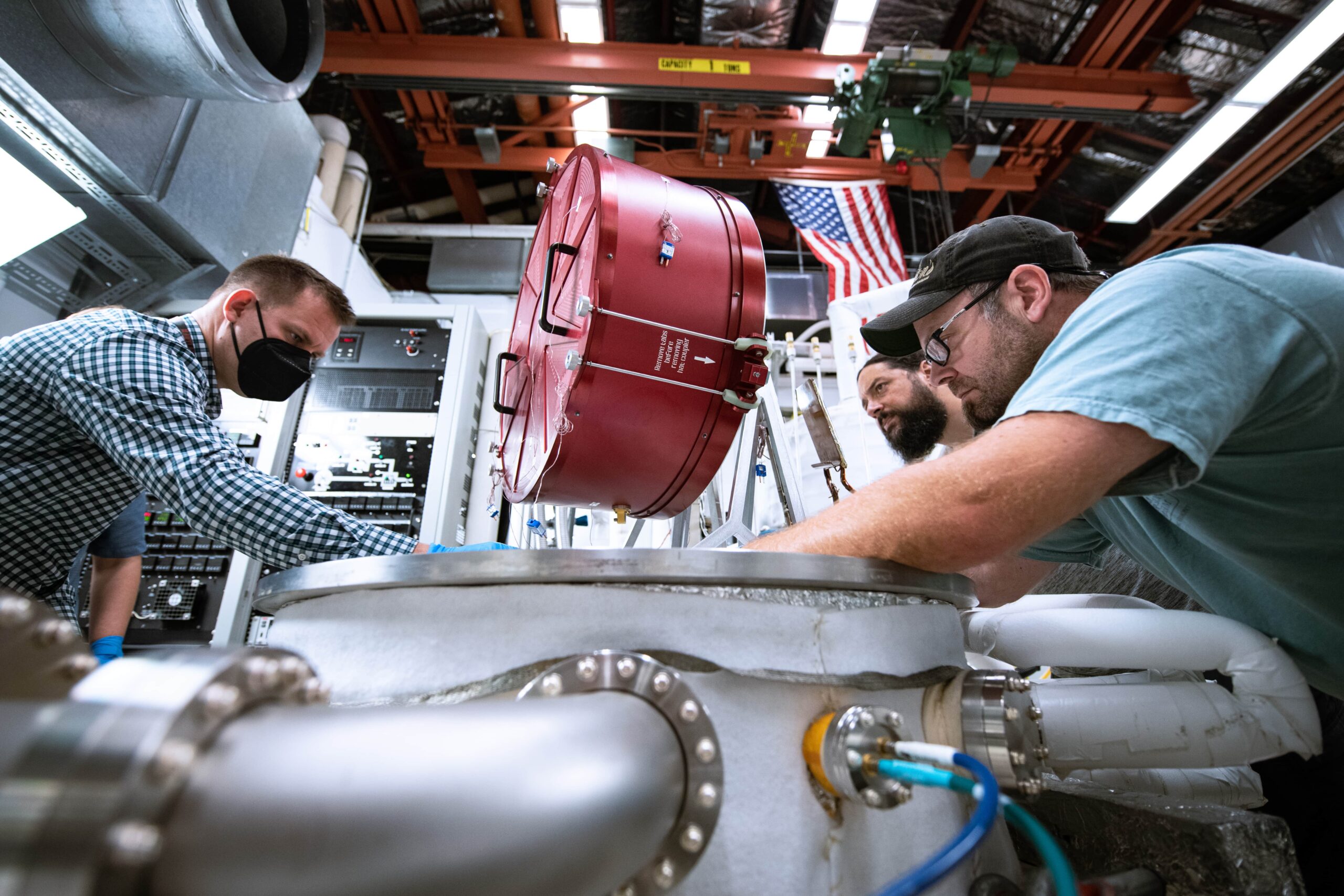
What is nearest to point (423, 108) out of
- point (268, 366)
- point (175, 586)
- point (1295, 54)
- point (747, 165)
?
point (747, 165)

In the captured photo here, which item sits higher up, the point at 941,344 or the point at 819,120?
the point at 819,120

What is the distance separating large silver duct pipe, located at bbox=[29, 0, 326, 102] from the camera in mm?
1857

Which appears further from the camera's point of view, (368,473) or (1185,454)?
(368,473)

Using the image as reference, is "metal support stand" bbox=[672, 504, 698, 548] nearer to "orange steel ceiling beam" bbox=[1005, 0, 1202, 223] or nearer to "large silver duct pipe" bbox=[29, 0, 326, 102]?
"large silver duct pipe" bbox=[29, 0, 326, 102]

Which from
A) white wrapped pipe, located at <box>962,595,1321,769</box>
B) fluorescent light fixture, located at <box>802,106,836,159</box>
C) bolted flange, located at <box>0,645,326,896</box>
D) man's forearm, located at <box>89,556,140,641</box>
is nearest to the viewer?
bolted flange, located at <box>0,645,326,896</box>

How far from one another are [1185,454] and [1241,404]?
0.30 ft

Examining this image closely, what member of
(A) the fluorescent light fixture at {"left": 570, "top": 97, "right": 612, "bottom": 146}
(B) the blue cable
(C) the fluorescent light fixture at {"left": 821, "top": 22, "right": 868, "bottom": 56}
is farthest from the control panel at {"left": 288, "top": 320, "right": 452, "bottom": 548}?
(C) the fluorescent light fixture at {"left": 821, "top": 22, "right": 868, "bottom": 56}

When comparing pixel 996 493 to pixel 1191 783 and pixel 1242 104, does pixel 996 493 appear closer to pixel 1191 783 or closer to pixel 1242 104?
pixel 1191 783

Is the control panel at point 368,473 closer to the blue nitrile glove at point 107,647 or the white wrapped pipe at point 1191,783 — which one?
the blue nitrile glove at point 107,647

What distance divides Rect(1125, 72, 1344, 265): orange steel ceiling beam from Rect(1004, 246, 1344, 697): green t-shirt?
511 cm

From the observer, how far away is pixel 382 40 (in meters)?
4.09

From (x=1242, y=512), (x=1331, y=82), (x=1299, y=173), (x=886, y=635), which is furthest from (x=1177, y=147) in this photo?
(x=886, y=635)

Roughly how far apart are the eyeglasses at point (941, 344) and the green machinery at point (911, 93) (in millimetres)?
3129

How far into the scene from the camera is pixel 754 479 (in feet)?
5.77
